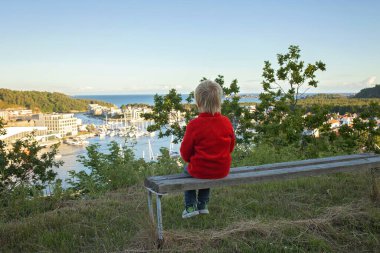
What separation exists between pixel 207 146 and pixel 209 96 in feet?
1.47

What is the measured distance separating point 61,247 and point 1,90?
71.0 m

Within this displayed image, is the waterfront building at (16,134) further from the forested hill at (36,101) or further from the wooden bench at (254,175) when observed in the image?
the forested hill at (36,101)

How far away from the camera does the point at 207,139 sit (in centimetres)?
304

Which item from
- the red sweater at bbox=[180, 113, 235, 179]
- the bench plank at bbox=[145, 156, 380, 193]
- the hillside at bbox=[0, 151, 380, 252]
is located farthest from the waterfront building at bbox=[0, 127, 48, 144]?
the bench plank at bbox=[145, 156, 380, 193]

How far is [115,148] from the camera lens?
5977 mm

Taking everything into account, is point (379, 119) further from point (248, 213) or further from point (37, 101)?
point (37, 101)

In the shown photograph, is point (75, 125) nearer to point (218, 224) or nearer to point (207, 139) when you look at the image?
point (218, 224)

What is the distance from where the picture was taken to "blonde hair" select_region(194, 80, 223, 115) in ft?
10.0

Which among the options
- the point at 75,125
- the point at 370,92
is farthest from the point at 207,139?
the point at 75,125

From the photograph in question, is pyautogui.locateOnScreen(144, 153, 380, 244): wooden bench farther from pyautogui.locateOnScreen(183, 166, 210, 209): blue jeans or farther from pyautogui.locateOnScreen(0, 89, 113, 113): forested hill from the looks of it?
pyautogui.locateOnScreen(0, 89, 113, 113): forested hill

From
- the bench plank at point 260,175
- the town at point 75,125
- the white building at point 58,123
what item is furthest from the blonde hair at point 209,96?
the white building at point 58,123

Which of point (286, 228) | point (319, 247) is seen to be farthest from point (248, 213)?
point (319, 247)

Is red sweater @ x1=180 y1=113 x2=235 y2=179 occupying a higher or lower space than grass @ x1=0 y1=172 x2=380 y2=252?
higher

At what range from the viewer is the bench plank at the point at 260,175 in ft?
8.95
